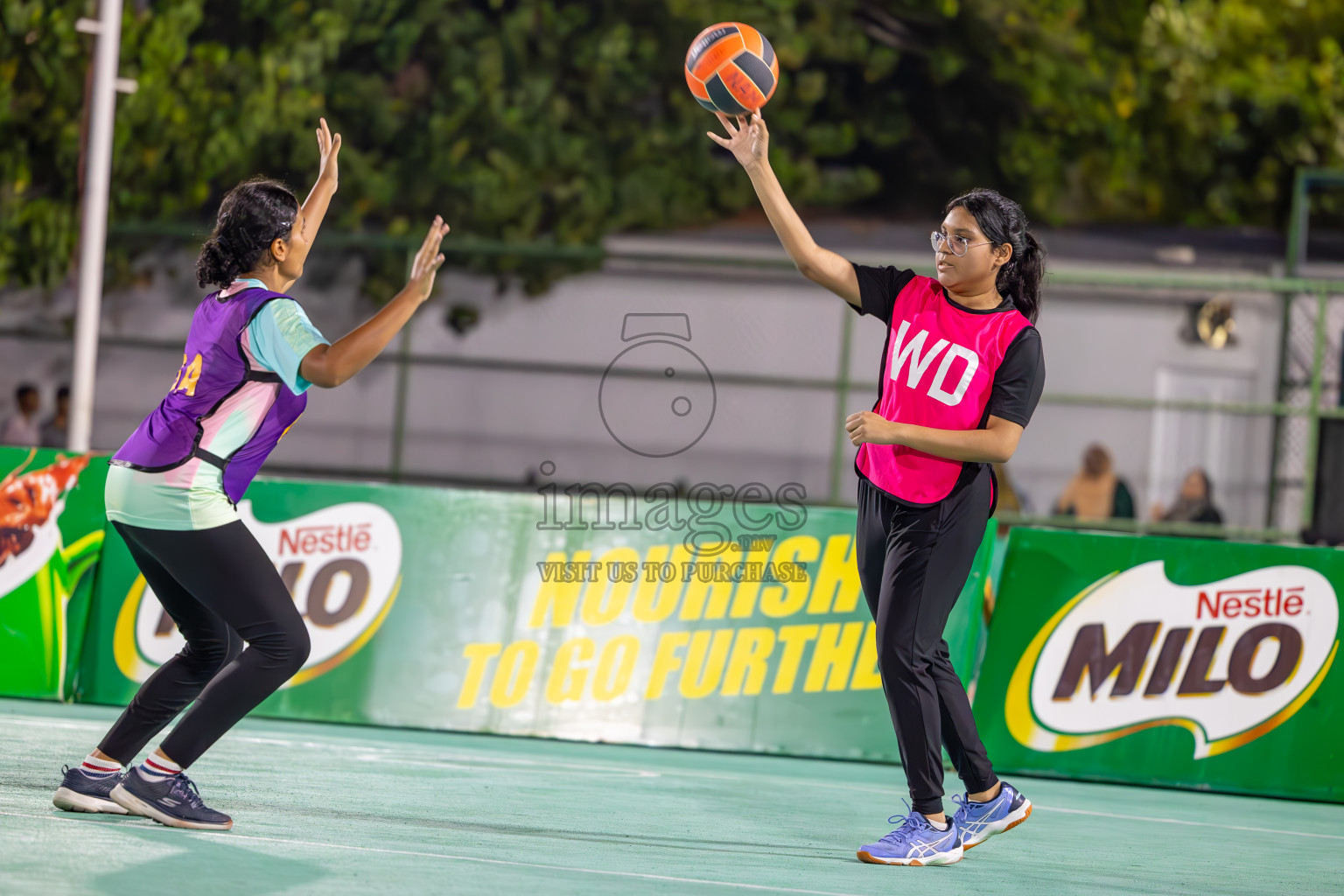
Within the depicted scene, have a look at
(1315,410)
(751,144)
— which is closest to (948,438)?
(751,144)

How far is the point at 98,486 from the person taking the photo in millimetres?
7633

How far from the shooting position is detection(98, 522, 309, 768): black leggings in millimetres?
4508

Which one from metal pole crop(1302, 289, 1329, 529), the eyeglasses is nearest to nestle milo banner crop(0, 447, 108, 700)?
the eyeglasses

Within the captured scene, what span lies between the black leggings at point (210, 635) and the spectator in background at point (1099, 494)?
431 inches

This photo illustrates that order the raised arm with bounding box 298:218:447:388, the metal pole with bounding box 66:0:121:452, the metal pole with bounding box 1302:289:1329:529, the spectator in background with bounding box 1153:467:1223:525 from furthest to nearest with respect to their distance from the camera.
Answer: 1. the spectator in background with bounding box 1153:467:1223:525
2. the metal pole with bounding box 1302:289:1329:529
3. the metal pole with bounding box 66:0:121:452
4. the raised arm with bounding box 298:218:447:388

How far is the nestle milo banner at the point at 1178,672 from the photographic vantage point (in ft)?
24.1

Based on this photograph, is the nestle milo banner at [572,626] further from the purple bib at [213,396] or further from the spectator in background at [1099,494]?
the spectator in background at [1099,494]

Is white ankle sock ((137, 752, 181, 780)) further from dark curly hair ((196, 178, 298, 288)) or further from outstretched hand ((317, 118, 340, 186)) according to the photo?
outstretched hand ((317, 118, 340, 186))

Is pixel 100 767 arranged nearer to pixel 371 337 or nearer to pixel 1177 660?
pixel 371 337

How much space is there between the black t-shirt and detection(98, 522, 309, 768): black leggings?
2236 millimetres

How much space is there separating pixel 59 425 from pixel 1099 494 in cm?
1086

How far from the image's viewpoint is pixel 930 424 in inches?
194

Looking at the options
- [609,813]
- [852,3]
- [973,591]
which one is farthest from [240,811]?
[852,3]

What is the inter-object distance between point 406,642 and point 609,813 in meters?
2.35
